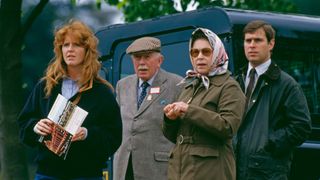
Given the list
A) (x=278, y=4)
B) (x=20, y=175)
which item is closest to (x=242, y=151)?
(x=20, y=175)

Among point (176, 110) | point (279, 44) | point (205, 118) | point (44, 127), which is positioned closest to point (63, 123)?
point (44, 127)

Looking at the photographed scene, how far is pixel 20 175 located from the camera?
9359 millimetres

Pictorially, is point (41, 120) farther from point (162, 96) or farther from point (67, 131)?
point (162, 96)

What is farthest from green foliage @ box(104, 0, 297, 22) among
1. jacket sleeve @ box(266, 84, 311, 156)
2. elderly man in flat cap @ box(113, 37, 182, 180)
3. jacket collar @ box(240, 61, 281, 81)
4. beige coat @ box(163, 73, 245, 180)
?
beige coat @ box(163, 73, 245, 180)

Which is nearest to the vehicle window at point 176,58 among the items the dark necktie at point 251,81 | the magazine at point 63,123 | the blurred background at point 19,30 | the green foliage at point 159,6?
the blurred background at point 19,30

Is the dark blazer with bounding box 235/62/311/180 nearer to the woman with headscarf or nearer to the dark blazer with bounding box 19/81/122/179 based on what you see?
the woman with headscarf

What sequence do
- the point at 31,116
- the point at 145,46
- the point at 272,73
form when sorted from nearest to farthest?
1. the point at 31,116
2. the point at 272,73
3. the point at 145,46

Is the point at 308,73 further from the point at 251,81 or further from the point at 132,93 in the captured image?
the point at 132,93

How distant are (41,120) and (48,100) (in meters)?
0.18

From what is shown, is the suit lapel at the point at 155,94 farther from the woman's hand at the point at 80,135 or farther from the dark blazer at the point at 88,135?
the woman's hand at the point at 80,135

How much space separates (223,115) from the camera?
200 inches

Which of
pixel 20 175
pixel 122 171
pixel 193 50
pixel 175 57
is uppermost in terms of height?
pixel 193 50

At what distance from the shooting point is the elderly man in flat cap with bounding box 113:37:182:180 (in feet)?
20.5

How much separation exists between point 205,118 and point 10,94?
4.82m
